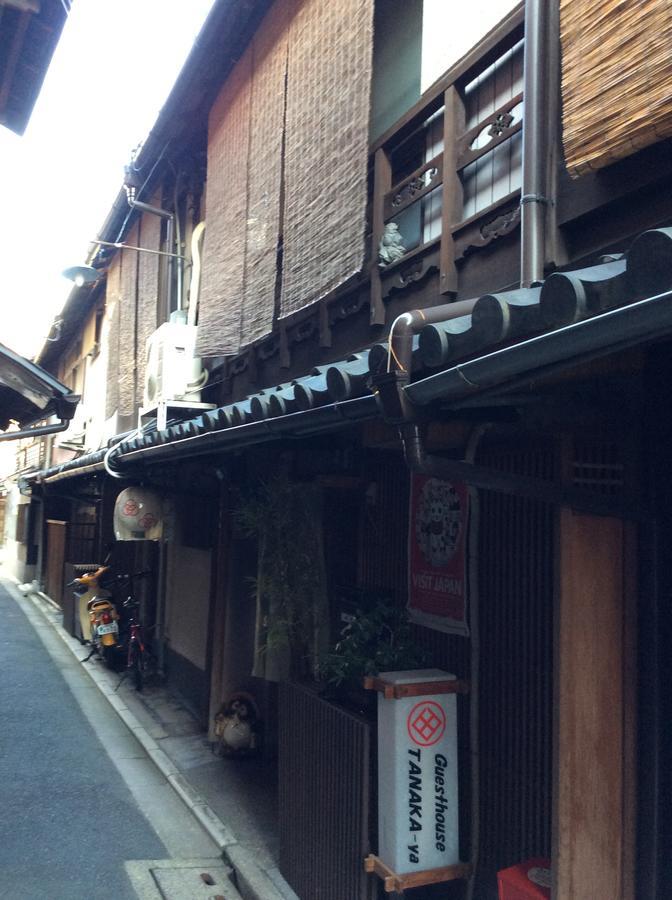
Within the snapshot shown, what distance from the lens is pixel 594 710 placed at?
4.02 m

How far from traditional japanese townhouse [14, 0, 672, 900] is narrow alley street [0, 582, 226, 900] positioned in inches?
50.5

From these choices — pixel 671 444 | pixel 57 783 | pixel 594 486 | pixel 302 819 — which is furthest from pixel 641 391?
pixel 57 783

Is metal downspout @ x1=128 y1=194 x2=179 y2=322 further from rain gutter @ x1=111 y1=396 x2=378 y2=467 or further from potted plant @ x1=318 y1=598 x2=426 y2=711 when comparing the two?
potted plant @ x1=318 y1=598 x2=426 y2=711

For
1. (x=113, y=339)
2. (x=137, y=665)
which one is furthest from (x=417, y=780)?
(x=113, y=339)

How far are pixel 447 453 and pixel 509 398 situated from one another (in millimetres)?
2207

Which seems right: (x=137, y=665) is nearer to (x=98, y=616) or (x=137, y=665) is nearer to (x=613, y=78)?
(x=98, y=616)

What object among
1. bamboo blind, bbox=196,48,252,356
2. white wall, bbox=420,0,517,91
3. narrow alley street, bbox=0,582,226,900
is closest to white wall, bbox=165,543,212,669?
narrow alley street, bbox=0,582,226,900

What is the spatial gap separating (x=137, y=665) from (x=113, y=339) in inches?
288

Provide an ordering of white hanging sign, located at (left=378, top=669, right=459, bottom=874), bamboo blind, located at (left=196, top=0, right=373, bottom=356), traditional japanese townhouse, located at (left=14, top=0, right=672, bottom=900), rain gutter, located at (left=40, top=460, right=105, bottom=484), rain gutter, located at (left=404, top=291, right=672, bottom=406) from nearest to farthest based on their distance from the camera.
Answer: rain gutter, located at (left=404, top=291, right=672, bottom=406) → traditional japanese townhouse, located at (left=14, top=0, right=672, bottom=900) → white hanging sign, located at (left=378, top=669, right=459, bottom=874) → bamboo blind, located at (left=196, top=0, right=373, bottom=356) → rain gutter, located at (left=40, top=460, right=105, bottom=484)

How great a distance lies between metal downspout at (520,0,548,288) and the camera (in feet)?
15.2

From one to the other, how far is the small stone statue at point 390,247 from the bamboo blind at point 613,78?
2.35m

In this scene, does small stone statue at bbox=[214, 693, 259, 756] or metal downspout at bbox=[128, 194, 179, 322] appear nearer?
small stone statue at bbox=[214, 693, 259, 756]

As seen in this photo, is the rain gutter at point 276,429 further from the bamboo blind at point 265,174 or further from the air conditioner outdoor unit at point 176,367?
the air conditioner outdoor unit at point 176,367

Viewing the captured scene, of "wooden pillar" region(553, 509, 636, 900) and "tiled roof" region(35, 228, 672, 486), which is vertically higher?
"tiled roof" region(35, 228, 672, 486)
